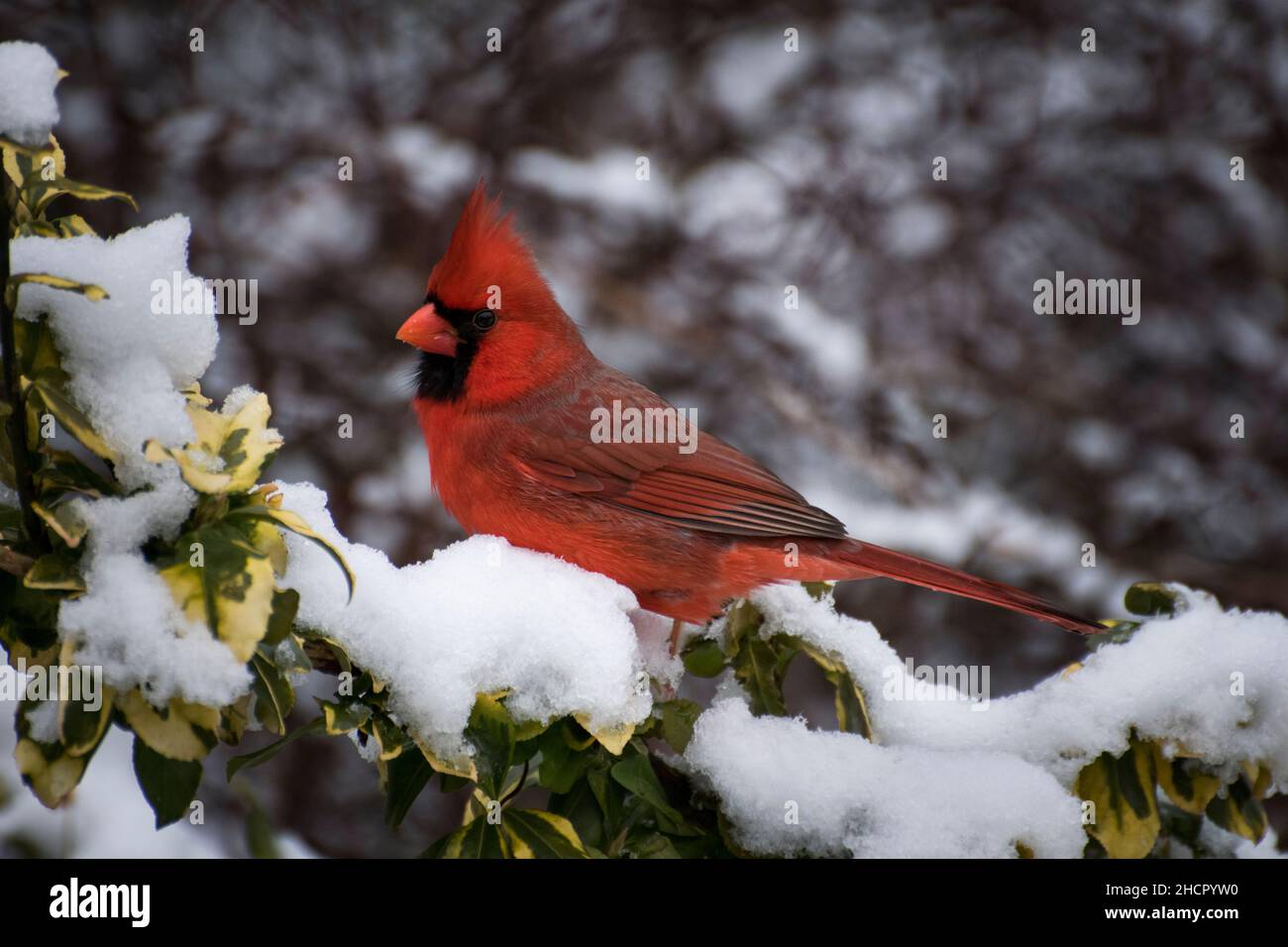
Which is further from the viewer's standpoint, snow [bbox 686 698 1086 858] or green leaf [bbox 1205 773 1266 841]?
green leaf [bbox 1205 773 1266 841]

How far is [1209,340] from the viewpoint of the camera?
12.8 feet

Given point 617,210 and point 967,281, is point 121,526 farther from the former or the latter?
point 967,281

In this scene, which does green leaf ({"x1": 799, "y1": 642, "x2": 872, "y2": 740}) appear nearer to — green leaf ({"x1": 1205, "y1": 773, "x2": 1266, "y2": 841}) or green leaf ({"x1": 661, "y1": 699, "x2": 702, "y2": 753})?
green leaf ({"x1": 661, "y1": 699, "x2": 702, "y2": 753})

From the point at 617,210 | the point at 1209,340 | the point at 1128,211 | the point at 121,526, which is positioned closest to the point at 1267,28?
the point at 1128,211

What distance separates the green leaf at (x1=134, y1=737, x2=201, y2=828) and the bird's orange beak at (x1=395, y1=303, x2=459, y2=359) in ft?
4.19

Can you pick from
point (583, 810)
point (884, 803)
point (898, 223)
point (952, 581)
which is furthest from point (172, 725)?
point (898, 223)

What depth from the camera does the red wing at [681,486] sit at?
224 centimetres

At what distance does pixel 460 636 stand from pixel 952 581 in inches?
41.5

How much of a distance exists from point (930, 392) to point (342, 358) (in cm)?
197

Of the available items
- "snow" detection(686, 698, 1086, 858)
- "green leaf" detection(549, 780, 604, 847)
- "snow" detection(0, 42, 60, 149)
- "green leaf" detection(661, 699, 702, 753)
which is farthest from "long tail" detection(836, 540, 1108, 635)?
"snow" detection(0, 42, 60, 149)

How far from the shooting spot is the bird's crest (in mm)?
2318

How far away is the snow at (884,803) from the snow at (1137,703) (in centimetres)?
14

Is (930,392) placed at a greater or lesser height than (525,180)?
lesser

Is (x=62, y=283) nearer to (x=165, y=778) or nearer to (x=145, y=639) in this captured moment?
(x=145, y=639)
